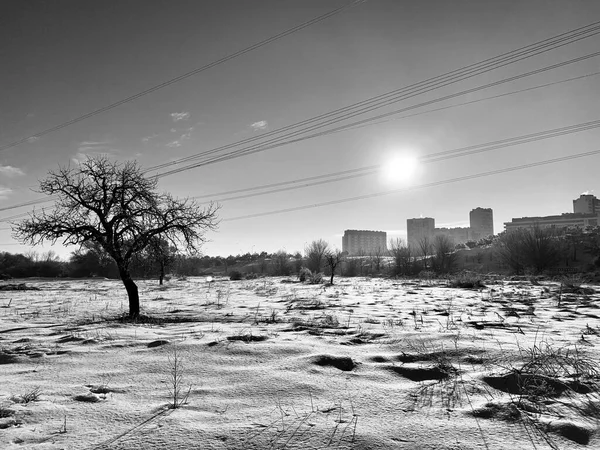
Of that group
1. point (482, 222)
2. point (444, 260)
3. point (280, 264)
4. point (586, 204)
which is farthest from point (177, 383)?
point (482, 222)

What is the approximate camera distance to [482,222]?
16225 cm

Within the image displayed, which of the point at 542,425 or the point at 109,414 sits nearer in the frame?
the point at 542,425

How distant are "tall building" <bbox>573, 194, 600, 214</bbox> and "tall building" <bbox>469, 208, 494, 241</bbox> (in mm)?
31207

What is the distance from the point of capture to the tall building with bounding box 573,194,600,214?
131625mm

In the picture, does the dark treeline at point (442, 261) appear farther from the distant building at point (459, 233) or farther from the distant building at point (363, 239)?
the distant building at point (459, 233)

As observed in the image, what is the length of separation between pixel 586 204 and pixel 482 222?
37888 millimetres

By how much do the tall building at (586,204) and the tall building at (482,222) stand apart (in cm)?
3121

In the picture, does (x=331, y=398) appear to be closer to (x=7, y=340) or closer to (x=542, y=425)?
(x=542, y=425)

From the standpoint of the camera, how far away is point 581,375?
3496 mm

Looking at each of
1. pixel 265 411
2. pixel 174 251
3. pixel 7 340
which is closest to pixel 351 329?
pixel 265 411

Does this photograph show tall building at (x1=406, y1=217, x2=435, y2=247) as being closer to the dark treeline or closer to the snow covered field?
the dark treeline

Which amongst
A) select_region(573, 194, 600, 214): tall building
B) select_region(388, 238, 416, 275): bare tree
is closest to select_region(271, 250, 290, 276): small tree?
select_region(388, 238, 416, 275): bare tree

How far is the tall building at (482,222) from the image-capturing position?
524 feet

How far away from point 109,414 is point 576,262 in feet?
147
